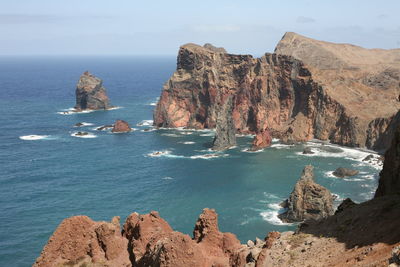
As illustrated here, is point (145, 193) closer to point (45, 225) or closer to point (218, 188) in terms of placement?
point (218, 188)

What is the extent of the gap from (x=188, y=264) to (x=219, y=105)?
149 meters

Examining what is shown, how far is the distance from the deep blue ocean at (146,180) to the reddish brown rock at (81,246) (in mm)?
35448

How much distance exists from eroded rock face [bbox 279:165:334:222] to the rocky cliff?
63164 millimetres

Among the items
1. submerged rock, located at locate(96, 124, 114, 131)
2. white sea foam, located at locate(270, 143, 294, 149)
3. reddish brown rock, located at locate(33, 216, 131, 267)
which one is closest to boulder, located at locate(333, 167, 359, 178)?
white sea foam, located at locate(270, 143, 294, 149)

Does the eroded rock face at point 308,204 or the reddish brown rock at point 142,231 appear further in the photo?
the eroded rock face at point 308,204

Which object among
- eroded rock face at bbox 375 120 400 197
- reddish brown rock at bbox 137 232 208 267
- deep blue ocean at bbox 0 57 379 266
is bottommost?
deep blue ocean at bbox 0 57 379 266

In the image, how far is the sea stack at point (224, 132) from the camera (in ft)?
495

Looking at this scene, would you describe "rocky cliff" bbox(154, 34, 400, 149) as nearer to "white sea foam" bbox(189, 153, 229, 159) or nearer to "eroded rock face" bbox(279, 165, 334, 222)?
"white sea foam" bbox(189, 153, 229, 159)

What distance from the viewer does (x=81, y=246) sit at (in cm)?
4281

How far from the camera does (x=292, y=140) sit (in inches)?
6255

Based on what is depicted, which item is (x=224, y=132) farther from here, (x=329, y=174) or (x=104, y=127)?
(x=104, y=127)

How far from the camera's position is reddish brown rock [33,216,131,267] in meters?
42.2

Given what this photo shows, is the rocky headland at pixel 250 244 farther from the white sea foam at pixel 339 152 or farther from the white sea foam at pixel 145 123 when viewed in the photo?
the white sea foam at pixel 145 123

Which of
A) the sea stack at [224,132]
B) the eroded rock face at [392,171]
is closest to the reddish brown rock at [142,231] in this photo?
the eroded rock face at [392,171]
